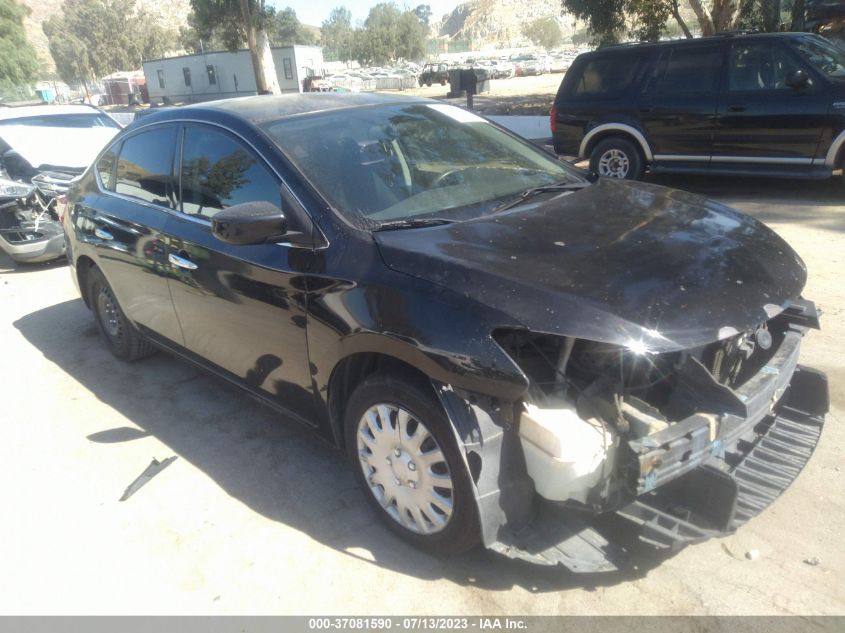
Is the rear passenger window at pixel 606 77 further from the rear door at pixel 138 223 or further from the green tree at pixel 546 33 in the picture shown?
the green tree at pixel 546 33

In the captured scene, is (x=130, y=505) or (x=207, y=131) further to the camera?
(x=207, y=131)

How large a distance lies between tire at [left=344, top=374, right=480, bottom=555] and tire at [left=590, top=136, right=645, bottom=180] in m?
7.03

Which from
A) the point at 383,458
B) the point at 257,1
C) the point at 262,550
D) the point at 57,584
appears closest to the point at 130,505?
the point at 57,584

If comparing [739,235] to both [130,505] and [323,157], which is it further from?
[130,505]

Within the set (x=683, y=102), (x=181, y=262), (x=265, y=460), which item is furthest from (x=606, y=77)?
(x=265, y=460)

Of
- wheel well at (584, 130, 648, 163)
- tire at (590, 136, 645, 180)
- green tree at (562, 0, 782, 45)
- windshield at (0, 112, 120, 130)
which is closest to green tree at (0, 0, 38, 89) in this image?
windshield at (0, 112, 120, 130)

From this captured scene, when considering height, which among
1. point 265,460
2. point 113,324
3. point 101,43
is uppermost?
point 101,43

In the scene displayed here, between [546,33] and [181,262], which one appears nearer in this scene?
[181,262]

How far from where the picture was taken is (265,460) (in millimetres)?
3701

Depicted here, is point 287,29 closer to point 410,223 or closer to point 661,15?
point 661,15

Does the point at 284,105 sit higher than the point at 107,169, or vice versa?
the point at 284,105

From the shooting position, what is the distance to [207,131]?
3648 mm

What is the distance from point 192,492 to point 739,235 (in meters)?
2.92

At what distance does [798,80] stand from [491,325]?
7065mm
